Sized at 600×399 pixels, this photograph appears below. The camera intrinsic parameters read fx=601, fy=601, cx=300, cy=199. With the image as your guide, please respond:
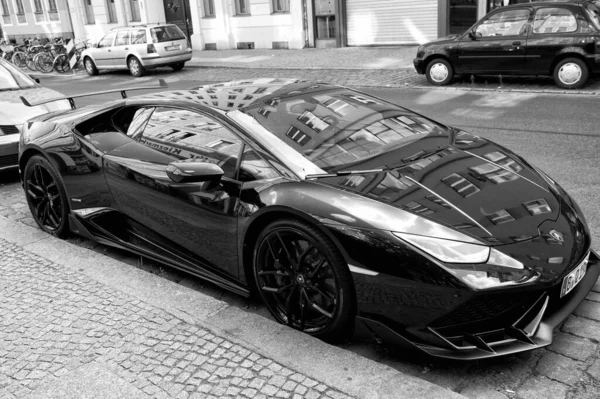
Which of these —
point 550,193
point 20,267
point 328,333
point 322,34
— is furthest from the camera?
point 322,34

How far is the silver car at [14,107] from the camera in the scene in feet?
24.4

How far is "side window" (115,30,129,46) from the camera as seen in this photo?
65.6ft

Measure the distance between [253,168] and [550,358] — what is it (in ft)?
6.35

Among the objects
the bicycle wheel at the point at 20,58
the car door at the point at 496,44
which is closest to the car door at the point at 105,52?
the bicycle wheel at the point at 20,58

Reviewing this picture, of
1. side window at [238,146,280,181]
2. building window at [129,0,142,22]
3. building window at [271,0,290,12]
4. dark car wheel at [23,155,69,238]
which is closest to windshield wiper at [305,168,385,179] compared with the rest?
side window at [238,146,280,181]

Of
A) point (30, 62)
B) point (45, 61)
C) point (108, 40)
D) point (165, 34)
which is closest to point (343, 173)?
point (165, 34)

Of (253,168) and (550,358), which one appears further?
(253,168)

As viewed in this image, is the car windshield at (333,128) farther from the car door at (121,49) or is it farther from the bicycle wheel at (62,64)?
the bicycle wheel at (62,64)

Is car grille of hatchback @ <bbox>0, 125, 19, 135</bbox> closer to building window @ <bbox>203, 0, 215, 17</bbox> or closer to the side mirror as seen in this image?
the side mirror

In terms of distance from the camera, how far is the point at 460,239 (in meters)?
2.92

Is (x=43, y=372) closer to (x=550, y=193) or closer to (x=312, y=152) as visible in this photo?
(x=312, y=152)

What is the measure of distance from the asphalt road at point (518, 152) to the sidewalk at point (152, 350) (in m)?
0.32

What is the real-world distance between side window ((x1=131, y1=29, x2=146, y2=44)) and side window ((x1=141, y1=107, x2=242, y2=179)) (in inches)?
636

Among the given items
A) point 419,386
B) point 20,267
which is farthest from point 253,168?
point 20,267
